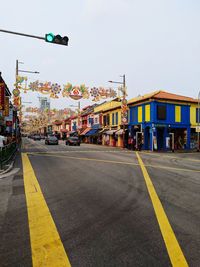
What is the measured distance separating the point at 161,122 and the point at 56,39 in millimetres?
22025

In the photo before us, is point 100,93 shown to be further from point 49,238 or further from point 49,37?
point 49,238

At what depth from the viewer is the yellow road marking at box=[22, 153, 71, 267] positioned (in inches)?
112

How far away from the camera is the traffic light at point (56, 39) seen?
9016mm

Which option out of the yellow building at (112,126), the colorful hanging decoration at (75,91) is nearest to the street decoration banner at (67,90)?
the colorful hanging decoration at (75,91)

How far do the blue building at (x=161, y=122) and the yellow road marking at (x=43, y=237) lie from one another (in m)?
23.6

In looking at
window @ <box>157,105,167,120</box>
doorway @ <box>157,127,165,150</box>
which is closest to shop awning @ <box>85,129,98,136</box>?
doorway @ <box>157,127,165,150</box>

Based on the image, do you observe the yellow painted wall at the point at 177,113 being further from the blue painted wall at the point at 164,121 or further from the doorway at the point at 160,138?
the doorway at the point at 160,138

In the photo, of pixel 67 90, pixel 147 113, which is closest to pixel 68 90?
pixel 67 90

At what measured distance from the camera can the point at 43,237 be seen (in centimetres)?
351

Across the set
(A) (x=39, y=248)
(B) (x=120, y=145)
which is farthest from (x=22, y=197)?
(B) (x=120, y=145)

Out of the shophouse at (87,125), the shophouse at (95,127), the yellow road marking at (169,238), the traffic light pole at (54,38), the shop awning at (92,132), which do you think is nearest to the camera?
the yellow road marking at (169,238)

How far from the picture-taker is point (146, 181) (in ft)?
25.1

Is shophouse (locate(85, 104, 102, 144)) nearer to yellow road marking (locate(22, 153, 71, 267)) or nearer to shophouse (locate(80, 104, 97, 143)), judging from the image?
shophouse (locate(80, 104, 97, 143))

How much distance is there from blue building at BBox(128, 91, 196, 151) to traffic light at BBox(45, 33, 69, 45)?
20.4 meters
